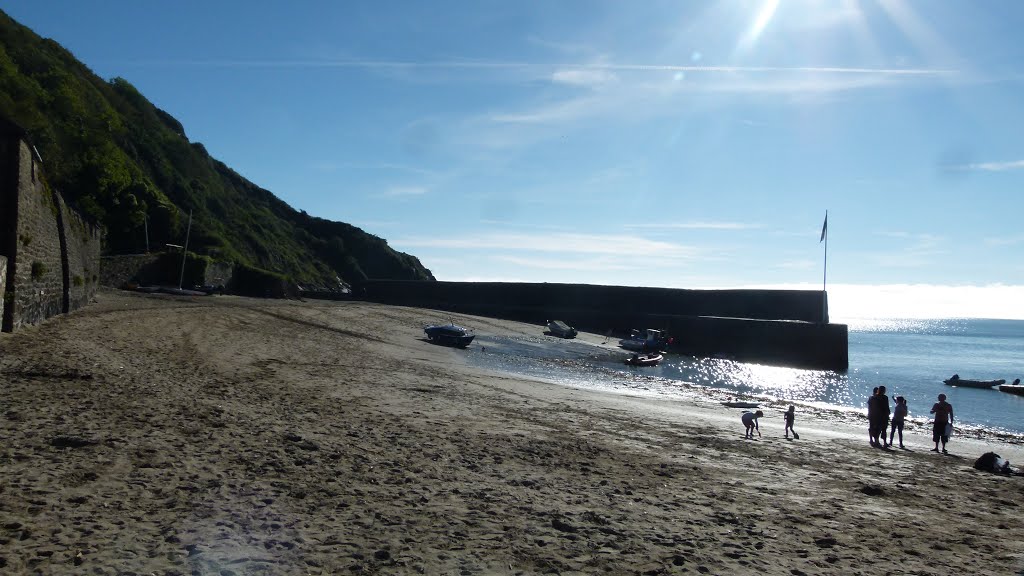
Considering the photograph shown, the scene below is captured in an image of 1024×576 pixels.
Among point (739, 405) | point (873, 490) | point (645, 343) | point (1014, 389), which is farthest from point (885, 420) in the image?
point (1014, 389)

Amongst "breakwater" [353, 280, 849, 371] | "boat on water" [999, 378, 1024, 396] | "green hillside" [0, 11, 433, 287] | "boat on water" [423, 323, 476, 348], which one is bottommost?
"boat on water" [999, 378, 1024, 396]

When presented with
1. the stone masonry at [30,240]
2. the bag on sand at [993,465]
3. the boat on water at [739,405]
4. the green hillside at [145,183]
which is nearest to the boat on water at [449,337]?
the boat on water at [739,405]

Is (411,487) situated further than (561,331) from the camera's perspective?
No

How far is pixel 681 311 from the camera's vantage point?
7112 centimetres

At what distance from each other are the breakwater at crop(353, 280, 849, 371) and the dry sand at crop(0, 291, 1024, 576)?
4548 cm

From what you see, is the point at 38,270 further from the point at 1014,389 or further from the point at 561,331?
the point at 1014,389

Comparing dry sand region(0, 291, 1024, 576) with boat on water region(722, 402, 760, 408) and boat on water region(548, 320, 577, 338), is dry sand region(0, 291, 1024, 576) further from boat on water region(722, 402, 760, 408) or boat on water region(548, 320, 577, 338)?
boat on water region(548, 320, 577, 338)

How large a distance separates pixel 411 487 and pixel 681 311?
6617 cm

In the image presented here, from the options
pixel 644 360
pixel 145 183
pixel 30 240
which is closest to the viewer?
pixel 30 240

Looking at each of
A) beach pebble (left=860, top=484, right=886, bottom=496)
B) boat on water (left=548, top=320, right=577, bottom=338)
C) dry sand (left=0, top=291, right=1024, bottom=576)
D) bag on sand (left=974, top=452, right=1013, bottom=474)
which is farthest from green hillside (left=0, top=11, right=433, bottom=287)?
boat on water (left=548, top=320, right=577, bottom=338)

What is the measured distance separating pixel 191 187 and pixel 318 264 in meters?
25.1

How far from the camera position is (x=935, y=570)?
22.0 feet

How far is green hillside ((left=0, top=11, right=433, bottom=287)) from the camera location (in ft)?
160

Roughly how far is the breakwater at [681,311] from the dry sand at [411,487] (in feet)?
149
